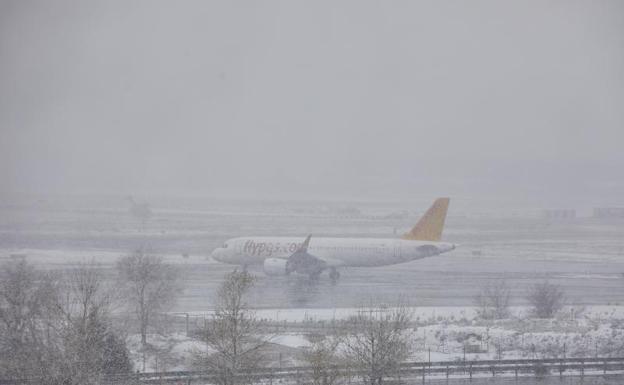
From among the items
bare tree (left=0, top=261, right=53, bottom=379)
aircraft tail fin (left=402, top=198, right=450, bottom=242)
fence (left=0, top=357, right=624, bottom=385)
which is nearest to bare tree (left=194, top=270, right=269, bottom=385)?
bare tree (left=0, top=261, right=53, bottom=379)

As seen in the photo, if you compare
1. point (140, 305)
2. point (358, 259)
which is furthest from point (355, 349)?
point (358, 259)

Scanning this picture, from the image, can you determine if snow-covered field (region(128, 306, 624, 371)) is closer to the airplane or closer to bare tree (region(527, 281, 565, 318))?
bare tree (region(527, 281, 565, 318))

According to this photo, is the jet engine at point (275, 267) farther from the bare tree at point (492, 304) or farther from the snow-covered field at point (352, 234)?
the bare tree at point (492, 304)

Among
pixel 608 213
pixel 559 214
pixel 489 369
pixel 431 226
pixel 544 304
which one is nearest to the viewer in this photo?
pixel 489 369

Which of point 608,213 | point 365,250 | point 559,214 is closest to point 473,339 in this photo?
point 365,250

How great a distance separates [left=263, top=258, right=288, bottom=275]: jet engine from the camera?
221ft

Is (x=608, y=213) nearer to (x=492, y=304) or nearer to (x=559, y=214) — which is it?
(x=559, y=214)

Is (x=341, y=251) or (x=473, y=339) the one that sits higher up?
(x=341, y=251)

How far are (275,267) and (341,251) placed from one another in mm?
6662

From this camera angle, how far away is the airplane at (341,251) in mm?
68812

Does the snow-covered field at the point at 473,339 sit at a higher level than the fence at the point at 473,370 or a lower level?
higher

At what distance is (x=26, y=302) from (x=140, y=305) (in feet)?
26.4

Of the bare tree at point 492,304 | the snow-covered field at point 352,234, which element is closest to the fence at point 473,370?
the bare tree at point 492,304

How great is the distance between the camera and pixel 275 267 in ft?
221
